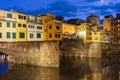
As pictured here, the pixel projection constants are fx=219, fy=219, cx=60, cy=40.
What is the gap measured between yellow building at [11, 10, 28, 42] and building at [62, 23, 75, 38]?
29522mm

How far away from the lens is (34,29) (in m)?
59.8

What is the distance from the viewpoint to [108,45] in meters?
97.8

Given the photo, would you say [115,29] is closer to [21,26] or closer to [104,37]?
[104,37]

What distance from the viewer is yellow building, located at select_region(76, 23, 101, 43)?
85438 millimetres

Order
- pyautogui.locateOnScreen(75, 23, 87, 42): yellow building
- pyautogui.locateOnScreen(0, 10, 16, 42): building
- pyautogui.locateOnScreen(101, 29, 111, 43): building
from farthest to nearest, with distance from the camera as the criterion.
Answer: pyautogui.locateOnScreen(101, 29, 111, 43): building
pyautogui.locateOnScreen(75, 23, 87, 42): yellow building
pyautogui.locateOnScreen(0, 10, 16, 42): building

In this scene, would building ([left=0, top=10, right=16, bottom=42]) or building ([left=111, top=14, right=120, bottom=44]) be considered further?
building ([left=111, top=14, right=120, bottom=44])

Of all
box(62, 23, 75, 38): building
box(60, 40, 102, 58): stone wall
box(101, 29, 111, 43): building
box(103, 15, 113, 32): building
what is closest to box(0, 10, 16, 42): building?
box(60, 40, 102, 58): stone wall

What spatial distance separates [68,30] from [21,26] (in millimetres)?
35675

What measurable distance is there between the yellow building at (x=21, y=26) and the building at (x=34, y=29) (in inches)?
54.6

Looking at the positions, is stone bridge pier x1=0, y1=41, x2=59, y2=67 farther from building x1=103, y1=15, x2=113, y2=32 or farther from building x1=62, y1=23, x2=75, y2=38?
building x1=103, y1=15, x2=113, y2=32

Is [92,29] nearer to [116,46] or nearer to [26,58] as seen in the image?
[116,46]

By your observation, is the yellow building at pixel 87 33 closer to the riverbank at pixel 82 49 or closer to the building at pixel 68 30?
the building at pixel 68 30

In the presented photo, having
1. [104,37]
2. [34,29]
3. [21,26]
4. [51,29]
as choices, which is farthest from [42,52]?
[104,37]

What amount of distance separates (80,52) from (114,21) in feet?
162
